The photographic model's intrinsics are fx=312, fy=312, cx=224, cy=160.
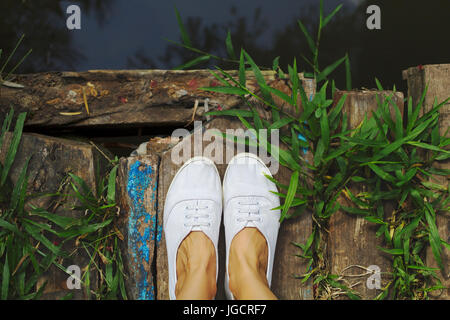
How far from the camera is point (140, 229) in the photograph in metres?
1.13

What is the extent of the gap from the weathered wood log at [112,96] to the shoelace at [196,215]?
0.33 m

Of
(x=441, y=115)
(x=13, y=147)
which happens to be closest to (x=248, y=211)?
(x=441, y=115)

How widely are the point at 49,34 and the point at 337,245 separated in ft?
4.81

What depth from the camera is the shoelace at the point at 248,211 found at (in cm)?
117

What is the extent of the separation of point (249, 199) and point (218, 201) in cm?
12

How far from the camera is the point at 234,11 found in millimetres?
1355

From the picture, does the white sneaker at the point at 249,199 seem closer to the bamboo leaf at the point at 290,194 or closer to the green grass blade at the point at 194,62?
the bamboo leaf at the point at 290,194

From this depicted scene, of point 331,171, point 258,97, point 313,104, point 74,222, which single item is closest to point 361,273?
point 331,171

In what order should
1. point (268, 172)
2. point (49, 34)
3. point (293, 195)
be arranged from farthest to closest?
point (49, 34) → point (268, 172) → point (293, 195)

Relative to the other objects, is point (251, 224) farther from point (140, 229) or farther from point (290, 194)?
point (140, 229)

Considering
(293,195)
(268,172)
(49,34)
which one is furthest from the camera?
(49,34)

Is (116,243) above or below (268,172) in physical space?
below

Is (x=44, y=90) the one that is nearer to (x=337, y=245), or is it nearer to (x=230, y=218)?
(x=230, y=218)

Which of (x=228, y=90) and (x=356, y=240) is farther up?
(x=228, y=90)
